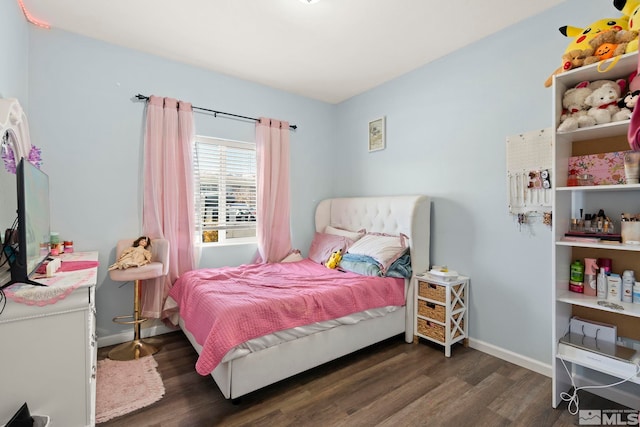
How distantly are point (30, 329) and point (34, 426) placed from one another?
402 mm

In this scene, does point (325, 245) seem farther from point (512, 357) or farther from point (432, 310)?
point (512, 357)

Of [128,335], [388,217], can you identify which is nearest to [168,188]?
[128,335]

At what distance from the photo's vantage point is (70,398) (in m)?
1.39

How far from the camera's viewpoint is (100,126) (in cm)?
266

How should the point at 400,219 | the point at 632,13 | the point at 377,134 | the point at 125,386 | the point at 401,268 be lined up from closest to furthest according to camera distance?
the point at 632,13
the point at 125,386
the point at 401,268
the point at 400,219
the point at 377,134

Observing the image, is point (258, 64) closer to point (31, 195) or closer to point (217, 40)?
point (217, 40)

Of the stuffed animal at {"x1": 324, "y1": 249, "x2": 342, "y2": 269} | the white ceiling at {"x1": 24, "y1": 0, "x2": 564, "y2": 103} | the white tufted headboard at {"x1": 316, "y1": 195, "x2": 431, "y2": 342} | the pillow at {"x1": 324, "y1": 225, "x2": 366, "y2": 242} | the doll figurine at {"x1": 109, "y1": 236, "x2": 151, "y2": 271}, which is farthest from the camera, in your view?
the pillow at {"x1": 324, "y1": 225, "x2": 366, "y2": 242}

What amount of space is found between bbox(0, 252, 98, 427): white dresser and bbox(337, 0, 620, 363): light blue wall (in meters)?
2.74

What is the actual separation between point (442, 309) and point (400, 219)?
906 mm

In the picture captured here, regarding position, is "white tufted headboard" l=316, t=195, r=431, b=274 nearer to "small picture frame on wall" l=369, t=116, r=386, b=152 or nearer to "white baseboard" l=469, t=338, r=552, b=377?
"small picture frame on wall" l=369, t=116, r=386, b=152

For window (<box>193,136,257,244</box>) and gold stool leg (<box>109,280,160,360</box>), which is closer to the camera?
gold stool leg (<box>109,280,160,360</box>)


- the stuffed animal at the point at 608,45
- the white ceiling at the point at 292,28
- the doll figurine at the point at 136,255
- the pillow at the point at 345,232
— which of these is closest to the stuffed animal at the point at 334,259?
the pillow at the point at 345,232

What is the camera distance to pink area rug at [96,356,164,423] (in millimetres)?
1837

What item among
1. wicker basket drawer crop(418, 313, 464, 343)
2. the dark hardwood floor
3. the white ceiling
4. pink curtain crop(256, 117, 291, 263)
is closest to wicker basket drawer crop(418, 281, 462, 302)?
wicker basket drawer crop(418, 313, 464, 343)
